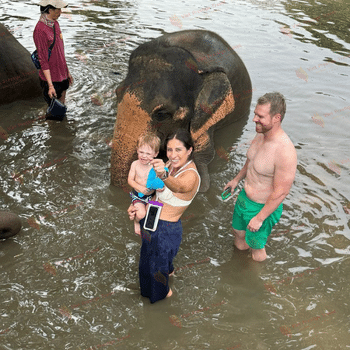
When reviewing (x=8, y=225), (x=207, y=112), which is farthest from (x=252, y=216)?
(x=8, y=225)

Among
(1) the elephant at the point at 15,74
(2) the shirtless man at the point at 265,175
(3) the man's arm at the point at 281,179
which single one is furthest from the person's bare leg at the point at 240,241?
(1) the elephant at the point at 15,74

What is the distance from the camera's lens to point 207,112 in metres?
4.66

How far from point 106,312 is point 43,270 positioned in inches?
26.4

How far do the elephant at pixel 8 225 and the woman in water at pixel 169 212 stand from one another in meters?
1.25

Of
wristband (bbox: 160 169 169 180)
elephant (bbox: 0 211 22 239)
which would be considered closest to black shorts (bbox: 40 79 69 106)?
elephant (bbox: 0 211 22 239)

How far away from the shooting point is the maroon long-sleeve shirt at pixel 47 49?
5.05 m

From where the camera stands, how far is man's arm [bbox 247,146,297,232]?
3.04 metres

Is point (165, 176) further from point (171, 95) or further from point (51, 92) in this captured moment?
point (51, 92)

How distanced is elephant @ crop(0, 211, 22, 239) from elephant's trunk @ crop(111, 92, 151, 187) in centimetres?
103

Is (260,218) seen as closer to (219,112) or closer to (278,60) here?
(219,112)

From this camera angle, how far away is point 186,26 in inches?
429

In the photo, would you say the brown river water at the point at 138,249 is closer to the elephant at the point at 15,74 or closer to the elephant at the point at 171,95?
the elephant at the point at 15,74

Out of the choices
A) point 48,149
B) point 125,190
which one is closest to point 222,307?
point 125,190

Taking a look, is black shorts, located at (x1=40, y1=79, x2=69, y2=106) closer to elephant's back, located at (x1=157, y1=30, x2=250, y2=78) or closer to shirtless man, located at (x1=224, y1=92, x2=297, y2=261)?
elephant's back, located at (x1=157, y1=30, x2=250, y2=78)
